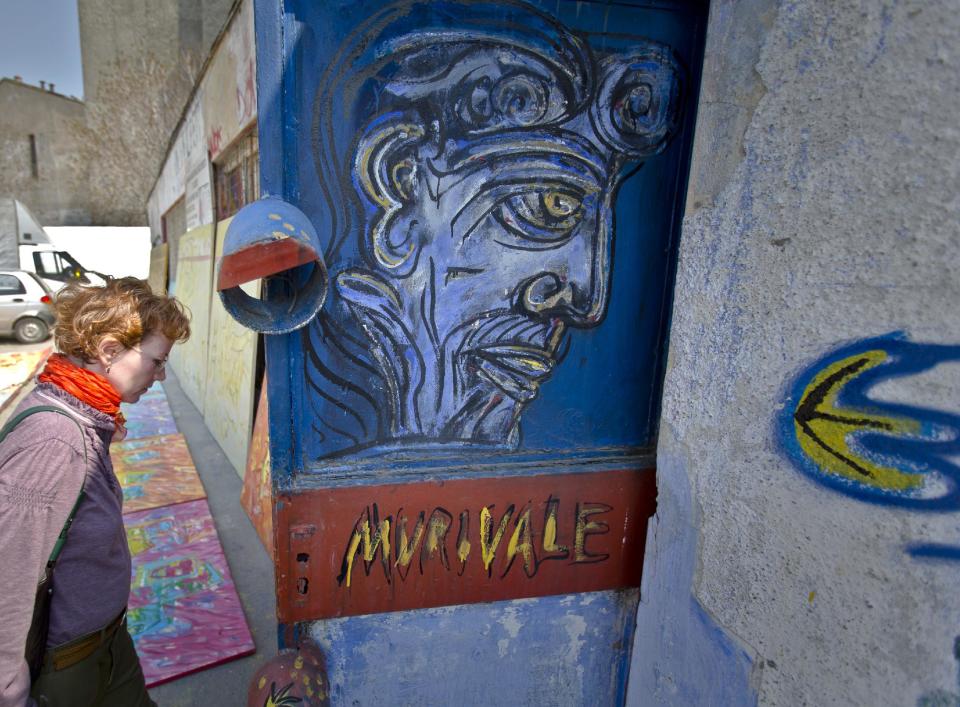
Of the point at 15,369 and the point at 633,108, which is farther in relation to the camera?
the point at 15,369

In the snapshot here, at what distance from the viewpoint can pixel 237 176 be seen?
5.11 m

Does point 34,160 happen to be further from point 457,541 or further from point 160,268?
point 457,541

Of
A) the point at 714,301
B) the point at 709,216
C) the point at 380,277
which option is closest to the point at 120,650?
the point at 380,277

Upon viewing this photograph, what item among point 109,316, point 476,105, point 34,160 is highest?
point 34,160

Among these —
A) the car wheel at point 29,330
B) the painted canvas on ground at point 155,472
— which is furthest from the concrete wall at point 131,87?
the painted canvas on ground at point 155,472

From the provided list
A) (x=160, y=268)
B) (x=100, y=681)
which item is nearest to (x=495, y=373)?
(x=100, y=681)

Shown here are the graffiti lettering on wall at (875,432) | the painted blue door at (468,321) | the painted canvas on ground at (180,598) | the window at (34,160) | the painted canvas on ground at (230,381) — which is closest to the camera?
the graffiti lettering on wall at (875,432)

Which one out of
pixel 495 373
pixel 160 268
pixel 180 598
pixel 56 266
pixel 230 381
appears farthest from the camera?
pixel 56 266

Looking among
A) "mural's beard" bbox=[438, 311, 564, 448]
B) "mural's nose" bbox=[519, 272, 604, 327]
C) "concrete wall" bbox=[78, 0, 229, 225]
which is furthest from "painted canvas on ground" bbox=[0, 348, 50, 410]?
"concrete wall" bbox=[78, 0, 229, 225]

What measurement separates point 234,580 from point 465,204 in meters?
2.96

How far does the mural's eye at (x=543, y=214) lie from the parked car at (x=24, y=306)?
12.4 metres

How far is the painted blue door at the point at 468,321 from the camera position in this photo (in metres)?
1.67

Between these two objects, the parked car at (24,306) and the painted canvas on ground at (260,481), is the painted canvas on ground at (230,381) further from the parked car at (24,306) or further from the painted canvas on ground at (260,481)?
the parked car at (24,306)

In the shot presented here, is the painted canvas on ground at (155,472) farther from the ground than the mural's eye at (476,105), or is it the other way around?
the mural's eye at (476,105)
